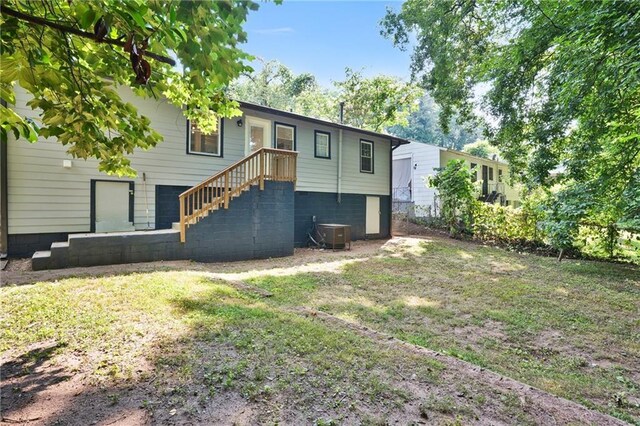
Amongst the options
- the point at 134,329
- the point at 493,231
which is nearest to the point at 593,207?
the point at 493,231

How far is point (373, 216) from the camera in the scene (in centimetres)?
1455

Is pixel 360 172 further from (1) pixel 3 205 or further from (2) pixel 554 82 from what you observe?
(1) pixel 3 205

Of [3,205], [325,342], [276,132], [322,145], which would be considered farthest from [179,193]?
[325,342]

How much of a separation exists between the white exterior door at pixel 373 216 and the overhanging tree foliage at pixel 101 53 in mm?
11531

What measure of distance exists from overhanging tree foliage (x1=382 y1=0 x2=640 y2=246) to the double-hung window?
3645 millimetres

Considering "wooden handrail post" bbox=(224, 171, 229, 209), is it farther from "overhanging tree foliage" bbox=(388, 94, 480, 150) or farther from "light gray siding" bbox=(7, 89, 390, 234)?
"overhanging tree foliage" bbox=(388, 94, 480, 150)

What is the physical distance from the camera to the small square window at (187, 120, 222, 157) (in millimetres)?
9688

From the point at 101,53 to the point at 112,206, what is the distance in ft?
21.6

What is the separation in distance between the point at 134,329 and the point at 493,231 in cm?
1392

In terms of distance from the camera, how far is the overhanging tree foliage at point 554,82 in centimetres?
438

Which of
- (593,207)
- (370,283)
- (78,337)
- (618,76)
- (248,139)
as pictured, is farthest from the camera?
(248,139)

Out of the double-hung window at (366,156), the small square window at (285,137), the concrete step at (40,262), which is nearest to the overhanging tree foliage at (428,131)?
the double-hung window at (366,156)

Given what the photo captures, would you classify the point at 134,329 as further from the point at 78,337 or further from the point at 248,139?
the point at 248,139

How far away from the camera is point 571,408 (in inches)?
100
